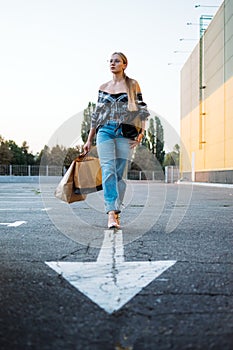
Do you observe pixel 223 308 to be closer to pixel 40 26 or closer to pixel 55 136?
pixel 55 136

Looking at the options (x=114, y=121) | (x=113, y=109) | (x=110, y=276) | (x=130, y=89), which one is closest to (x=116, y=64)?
(x=130, y=89)

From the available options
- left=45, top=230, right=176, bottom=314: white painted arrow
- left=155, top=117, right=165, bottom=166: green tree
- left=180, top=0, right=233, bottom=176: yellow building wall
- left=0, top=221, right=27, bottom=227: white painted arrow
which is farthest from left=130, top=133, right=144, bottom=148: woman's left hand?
left=180, top=0, right=233, bottom=176: yellow building wall

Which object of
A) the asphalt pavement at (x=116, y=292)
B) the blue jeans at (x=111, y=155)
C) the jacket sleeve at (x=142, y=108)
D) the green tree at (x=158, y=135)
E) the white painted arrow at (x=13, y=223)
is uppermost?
the jacket sleeve at (x=142, y=108)

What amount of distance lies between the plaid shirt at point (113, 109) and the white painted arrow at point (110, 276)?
165cm

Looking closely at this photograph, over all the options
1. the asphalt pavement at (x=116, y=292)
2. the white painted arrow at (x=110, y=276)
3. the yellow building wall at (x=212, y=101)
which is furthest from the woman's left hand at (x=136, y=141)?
the yellow building wall at (x=212, y=101)

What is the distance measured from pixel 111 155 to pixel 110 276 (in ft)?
7.19

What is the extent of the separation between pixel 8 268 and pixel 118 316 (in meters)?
0.98

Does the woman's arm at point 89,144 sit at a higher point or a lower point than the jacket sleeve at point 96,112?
lower

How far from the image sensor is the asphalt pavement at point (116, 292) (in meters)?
1.40

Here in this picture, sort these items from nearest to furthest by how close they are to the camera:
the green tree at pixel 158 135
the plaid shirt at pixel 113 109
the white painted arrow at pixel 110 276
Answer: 1. the white painted arrow at pixel 110 276
2. the plaid shirt at pixel 113 109
3. the green tree at pixel 158 135

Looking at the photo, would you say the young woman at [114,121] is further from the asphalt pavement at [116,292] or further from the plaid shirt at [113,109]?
the asphalt pavement at [116,292]

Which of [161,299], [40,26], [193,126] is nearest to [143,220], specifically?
[161,299]

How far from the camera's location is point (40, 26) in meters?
20.7

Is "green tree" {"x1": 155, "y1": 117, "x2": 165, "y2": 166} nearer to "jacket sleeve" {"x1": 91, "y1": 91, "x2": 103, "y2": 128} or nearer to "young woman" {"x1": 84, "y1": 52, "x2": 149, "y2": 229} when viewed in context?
"young woman" {"x1": 84, "y1": 52, "x2": 149, "y2": 229}
